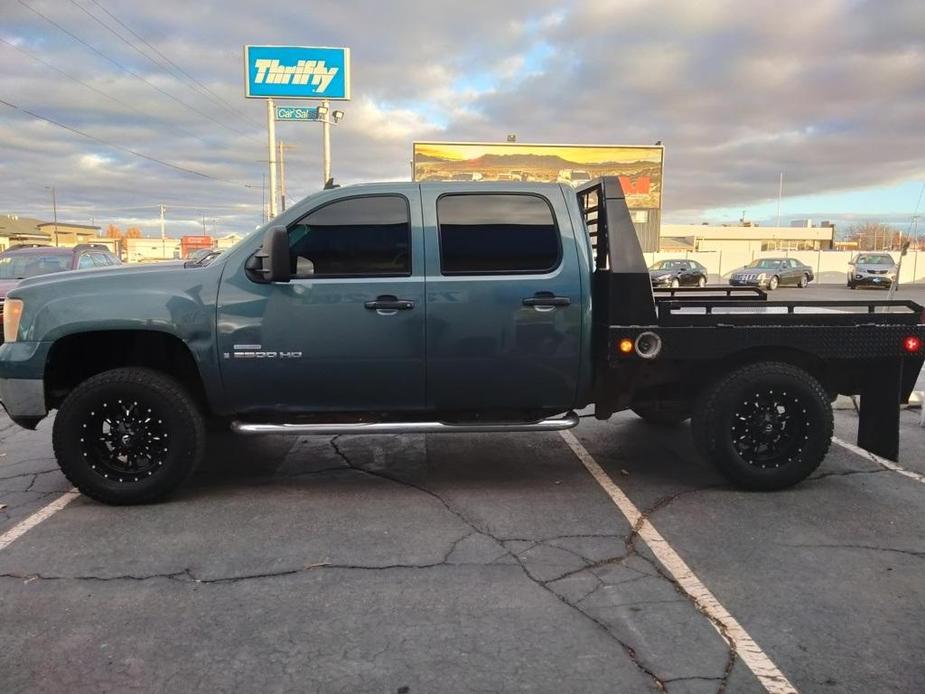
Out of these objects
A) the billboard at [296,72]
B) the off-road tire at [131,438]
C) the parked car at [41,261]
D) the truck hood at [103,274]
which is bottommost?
the off-road tire at [131,438]

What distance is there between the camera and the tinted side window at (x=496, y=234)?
452cm

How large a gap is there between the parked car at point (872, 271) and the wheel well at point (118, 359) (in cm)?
3505

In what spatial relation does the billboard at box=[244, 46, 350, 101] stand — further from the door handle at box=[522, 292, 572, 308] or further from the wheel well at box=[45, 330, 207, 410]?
the door handle at box=[522, 292, 572, 308]

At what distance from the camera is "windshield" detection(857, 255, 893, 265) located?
3350cm

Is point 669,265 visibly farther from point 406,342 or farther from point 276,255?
point 276,255

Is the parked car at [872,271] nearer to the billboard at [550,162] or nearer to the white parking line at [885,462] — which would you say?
the billboard at [550,162]

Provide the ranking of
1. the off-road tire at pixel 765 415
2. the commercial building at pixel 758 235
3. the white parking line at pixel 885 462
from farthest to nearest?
A: the commercial building at pixel 758 235 → the white parking line at pixel 885 462 → the off-road tire at pixel 765 415

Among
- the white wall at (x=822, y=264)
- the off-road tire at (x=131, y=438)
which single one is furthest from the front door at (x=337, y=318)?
the white wall at (x=822, y=264)

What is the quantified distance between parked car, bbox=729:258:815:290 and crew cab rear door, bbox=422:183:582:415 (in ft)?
101

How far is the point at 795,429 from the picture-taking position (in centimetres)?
472

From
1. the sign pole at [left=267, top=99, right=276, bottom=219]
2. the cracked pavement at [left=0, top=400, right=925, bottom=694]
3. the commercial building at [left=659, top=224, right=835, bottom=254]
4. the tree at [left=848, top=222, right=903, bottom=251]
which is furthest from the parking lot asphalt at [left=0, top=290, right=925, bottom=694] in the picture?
the tree at [left=848, top=222, right=903, bottom=251]

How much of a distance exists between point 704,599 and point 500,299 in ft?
6.90

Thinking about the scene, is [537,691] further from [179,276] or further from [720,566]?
[179,276]

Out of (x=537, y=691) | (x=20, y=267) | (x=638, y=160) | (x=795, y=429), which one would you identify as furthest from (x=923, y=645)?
(x=638, y=160)
